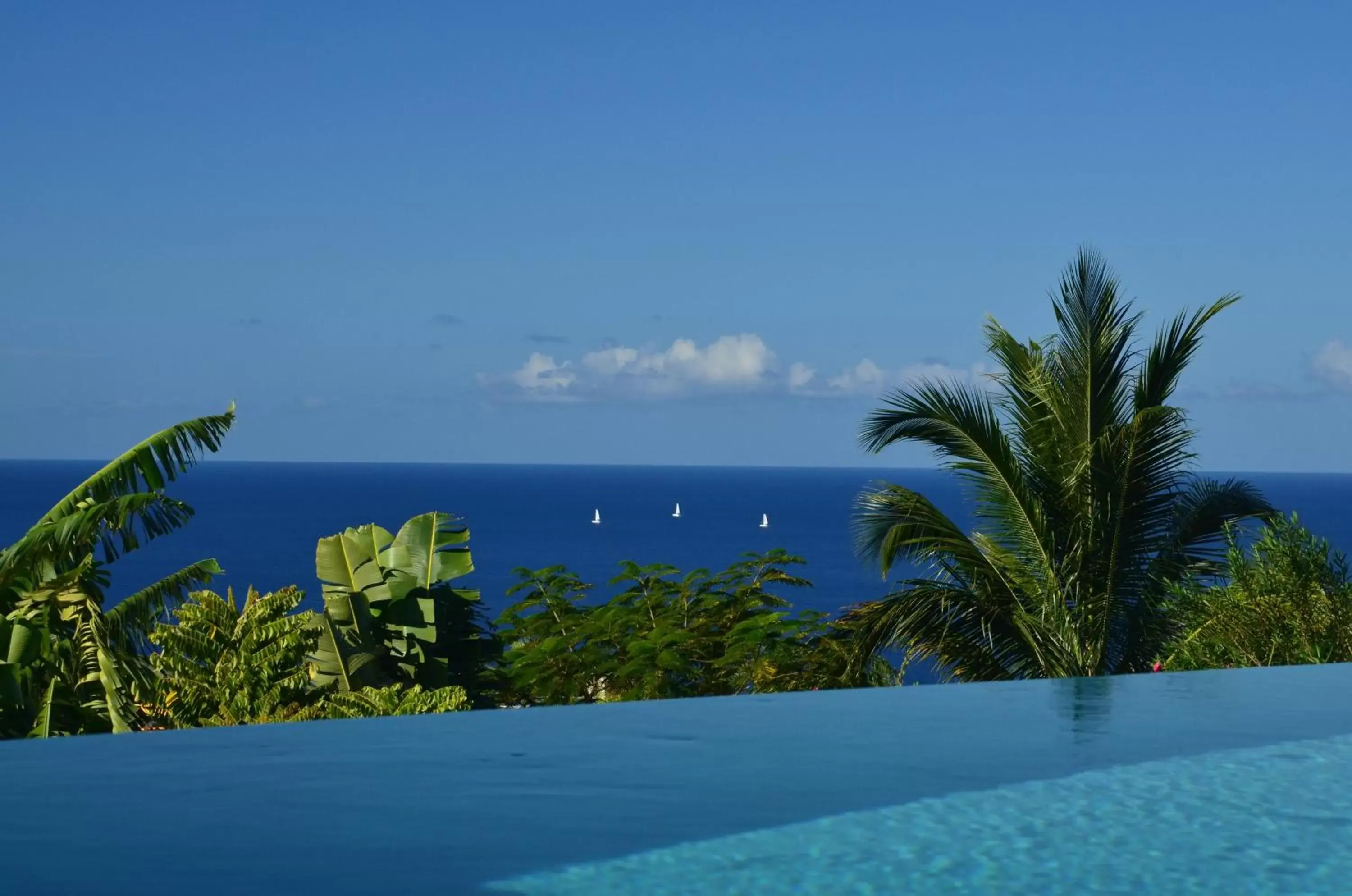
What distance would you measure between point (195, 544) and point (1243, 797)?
89.7 m

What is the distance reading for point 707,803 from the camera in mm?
5395

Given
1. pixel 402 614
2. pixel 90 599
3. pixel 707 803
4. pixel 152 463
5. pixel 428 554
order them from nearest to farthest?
1. pixel 707 803
2. pixel 90 599
3. pixel 152 463
4. pixel 402 614
5. pixel 428 554

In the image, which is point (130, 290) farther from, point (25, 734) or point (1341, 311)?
point (25, 734)

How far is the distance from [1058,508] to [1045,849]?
6.78m

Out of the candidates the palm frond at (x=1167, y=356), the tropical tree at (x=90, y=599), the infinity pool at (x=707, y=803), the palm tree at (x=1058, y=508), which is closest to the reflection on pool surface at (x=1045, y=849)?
the infinity pool at (x=707, y=803)

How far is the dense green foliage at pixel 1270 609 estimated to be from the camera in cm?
1186

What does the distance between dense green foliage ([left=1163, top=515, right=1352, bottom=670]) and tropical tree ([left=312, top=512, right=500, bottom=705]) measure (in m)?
7.14

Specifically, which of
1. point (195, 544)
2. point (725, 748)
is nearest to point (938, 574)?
point (725, 748)

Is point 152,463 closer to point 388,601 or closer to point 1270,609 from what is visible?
point 388,601

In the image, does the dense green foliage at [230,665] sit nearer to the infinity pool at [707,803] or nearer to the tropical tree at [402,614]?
the tropical tree at [402,614]

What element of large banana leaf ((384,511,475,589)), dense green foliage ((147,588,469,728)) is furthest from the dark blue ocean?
large banana leaf ((384,511,475,589))

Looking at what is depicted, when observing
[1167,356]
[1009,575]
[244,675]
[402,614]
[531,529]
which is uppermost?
[1167,356]

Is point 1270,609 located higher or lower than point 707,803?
higher

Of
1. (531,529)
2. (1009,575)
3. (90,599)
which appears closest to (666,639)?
(1009,575)
